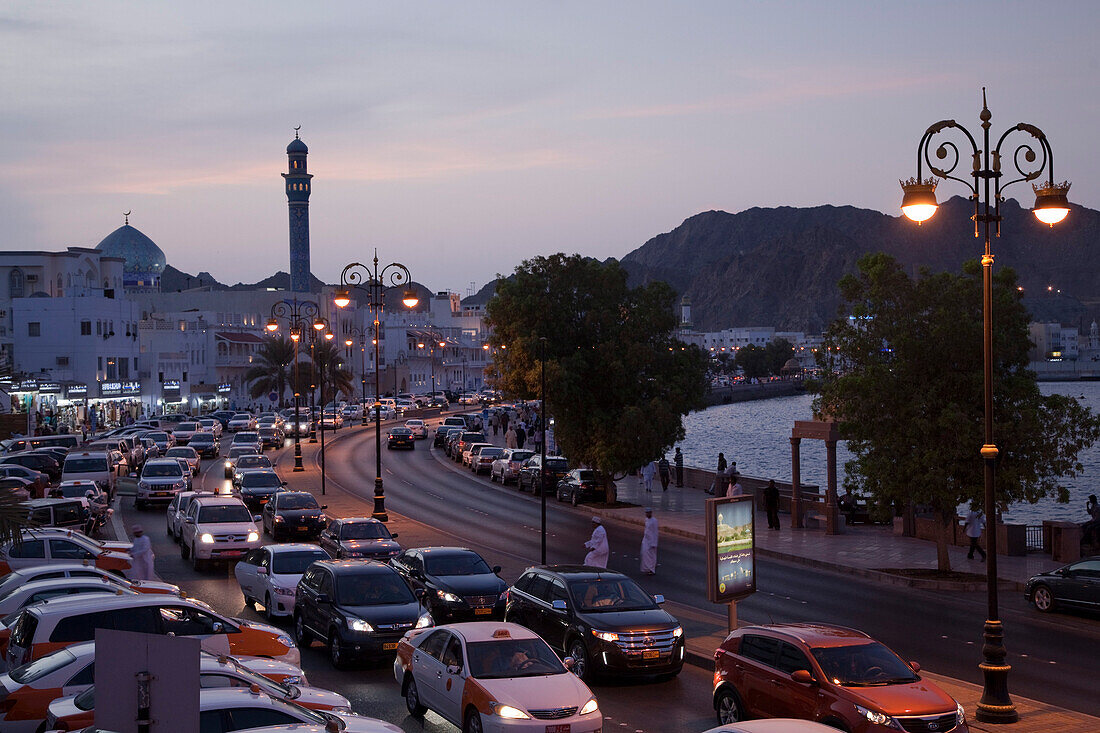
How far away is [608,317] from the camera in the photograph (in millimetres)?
45625

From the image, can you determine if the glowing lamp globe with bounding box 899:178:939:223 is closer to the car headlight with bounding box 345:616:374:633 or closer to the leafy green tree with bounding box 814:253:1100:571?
the car headlight with bounding box 345:616:374:633

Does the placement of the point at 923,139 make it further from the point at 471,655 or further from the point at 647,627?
the point at 471,655

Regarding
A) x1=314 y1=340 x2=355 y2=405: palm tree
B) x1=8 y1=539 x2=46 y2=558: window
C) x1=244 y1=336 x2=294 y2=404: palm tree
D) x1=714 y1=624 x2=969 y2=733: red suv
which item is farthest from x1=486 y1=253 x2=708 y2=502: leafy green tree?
x1=244 y1=336 x2=294 y2=404: palm tree

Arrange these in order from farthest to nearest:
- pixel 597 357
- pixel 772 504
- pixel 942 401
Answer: pixel 597 357 → pixel 772 504 → pixel 942 401

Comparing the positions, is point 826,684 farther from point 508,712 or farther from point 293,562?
point 293,562

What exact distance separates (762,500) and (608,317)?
9.49m

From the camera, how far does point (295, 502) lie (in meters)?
34.8

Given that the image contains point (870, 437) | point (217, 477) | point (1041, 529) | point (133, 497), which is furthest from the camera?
point (217, 477)

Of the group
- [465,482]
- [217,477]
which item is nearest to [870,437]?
[465,482]

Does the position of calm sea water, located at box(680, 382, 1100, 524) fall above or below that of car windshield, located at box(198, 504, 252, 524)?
below

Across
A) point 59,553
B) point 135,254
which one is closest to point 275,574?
point 59,553

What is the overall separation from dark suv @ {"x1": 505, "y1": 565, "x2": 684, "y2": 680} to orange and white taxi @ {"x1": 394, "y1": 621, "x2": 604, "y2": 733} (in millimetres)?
2382

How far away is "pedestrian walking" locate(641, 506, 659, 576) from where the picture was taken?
27.9m

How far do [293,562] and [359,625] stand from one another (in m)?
4.99
